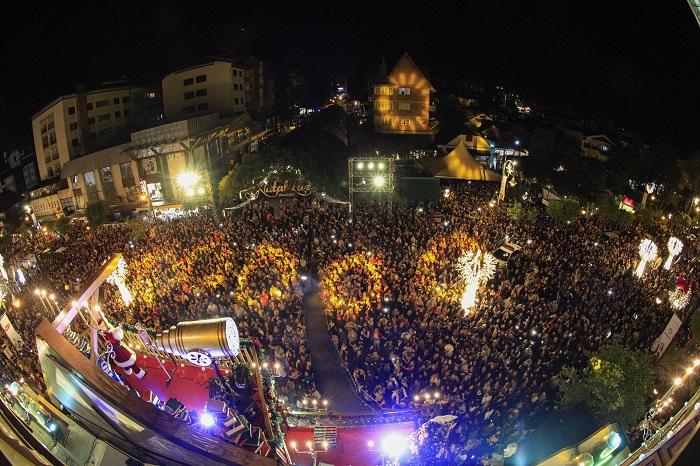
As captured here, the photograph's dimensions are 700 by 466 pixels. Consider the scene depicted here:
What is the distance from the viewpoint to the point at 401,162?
97.3ft

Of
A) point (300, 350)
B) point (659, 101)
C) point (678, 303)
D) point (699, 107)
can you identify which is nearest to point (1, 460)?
point (300, 350)

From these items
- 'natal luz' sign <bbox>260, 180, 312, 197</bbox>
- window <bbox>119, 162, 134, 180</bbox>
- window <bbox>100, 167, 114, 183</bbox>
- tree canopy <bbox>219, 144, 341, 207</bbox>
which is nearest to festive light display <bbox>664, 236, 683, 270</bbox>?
tree canopy <bbox>219, 144, 341, 207</bbox>

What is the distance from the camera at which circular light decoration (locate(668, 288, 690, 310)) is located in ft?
36.1

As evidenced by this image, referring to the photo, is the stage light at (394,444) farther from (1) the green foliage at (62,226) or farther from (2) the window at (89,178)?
(2) the window at (89,178)

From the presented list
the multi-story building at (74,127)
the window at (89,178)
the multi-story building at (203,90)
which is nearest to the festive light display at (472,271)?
the window at (89,178)

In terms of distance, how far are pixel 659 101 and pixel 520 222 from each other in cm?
4389

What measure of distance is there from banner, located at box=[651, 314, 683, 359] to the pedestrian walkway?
7.90 metres

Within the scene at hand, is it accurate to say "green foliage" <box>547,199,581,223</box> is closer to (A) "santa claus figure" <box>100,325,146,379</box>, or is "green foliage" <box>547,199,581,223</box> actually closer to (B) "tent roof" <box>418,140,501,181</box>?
(B) "tent roof" <box>418,140,501,181</box>

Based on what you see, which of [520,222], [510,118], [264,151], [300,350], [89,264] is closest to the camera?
[300,350]

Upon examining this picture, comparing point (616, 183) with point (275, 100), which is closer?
point (616, 183)

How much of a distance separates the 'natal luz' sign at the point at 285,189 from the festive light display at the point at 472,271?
9.33 m

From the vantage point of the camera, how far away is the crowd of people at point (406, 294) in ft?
31.6

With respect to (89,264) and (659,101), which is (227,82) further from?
(659,101)

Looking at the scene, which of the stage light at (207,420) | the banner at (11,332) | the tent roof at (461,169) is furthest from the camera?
the tent roof at (461,169)
